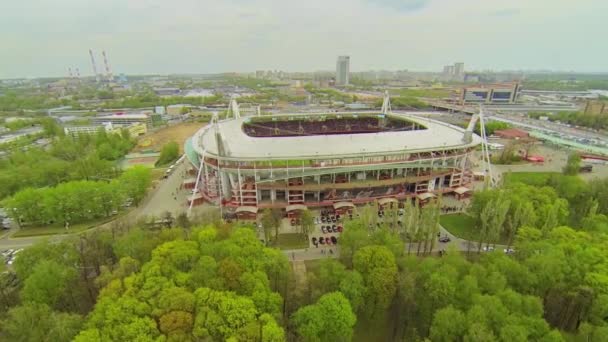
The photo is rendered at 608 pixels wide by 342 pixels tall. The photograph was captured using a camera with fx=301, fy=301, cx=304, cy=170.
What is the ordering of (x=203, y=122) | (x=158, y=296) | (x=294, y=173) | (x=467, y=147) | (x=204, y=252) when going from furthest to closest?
(x=203, y=122)
(x=467, y=147)
(x=294, y=173)
(x=204, y=252)
(x=158, y=296)

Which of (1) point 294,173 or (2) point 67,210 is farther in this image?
(1) point 294,173

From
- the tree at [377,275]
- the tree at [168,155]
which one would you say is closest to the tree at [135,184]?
the tree at [168,155]

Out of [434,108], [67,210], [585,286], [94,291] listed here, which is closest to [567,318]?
[585,286]

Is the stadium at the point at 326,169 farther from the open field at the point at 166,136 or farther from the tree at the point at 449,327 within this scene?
the open field at the point at 166,136

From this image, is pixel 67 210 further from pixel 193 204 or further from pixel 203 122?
pixel 203 122

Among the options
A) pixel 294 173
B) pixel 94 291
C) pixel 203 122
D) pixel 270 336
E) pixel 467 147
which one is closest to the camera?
pixel 270 336

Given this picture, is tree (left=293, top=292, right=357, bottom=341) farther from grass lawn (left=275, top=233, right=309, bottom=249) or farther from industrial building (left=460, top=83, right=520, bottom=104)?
industrial building (left=460, top=83, right=520, bottom=104)
